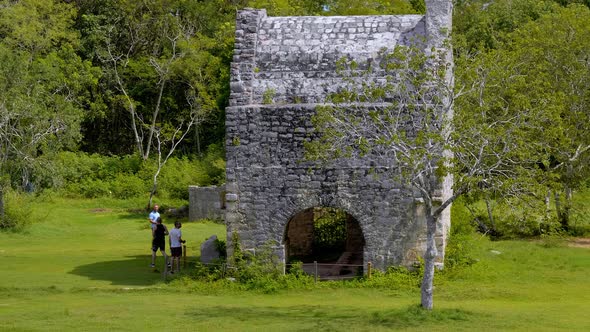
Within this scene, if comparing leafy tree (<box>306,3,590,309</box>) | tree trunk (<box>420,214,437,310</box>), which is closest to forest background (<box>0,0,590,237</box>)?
leafy tree (<box>306,3,590,309</box>)

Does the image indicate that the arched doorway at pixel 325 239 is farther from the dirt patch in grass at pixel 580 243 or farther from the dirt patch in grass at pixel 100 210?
the dirt patch in grass at pixel 100 210

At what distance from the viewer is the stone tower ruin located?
2356cm

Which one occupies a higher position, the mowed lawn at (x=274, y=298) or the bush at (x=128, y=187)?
the bush at (x=128, y=187)

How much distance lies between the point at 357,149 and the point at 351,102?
129 centimetres

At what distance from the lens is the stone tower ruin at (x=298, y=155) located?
2356 centimetres

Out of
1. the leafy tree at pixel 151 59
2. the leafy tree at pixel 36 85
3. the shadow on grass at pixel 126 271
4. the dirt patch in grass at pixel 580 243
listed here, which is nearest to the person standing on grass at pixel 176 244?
the shadow on grass at pixel 126 271

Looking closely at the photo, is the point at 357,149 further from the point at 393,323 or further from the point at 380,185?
the point at 393,323

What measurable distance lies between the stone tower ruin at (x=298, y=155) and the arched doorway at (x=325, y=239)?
233cm

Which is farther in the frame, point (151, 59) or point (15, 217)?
point (151, 59)

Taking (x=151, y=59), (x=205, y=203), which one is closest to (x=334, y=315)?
(x=205, y=203)

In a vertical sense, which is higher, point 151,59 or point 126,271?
point 151,59

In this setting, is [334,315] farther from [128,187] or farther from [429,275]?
[128,187]

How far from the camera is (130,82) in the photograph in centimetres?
5403

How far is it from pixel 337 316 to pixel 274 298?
3.16 m
